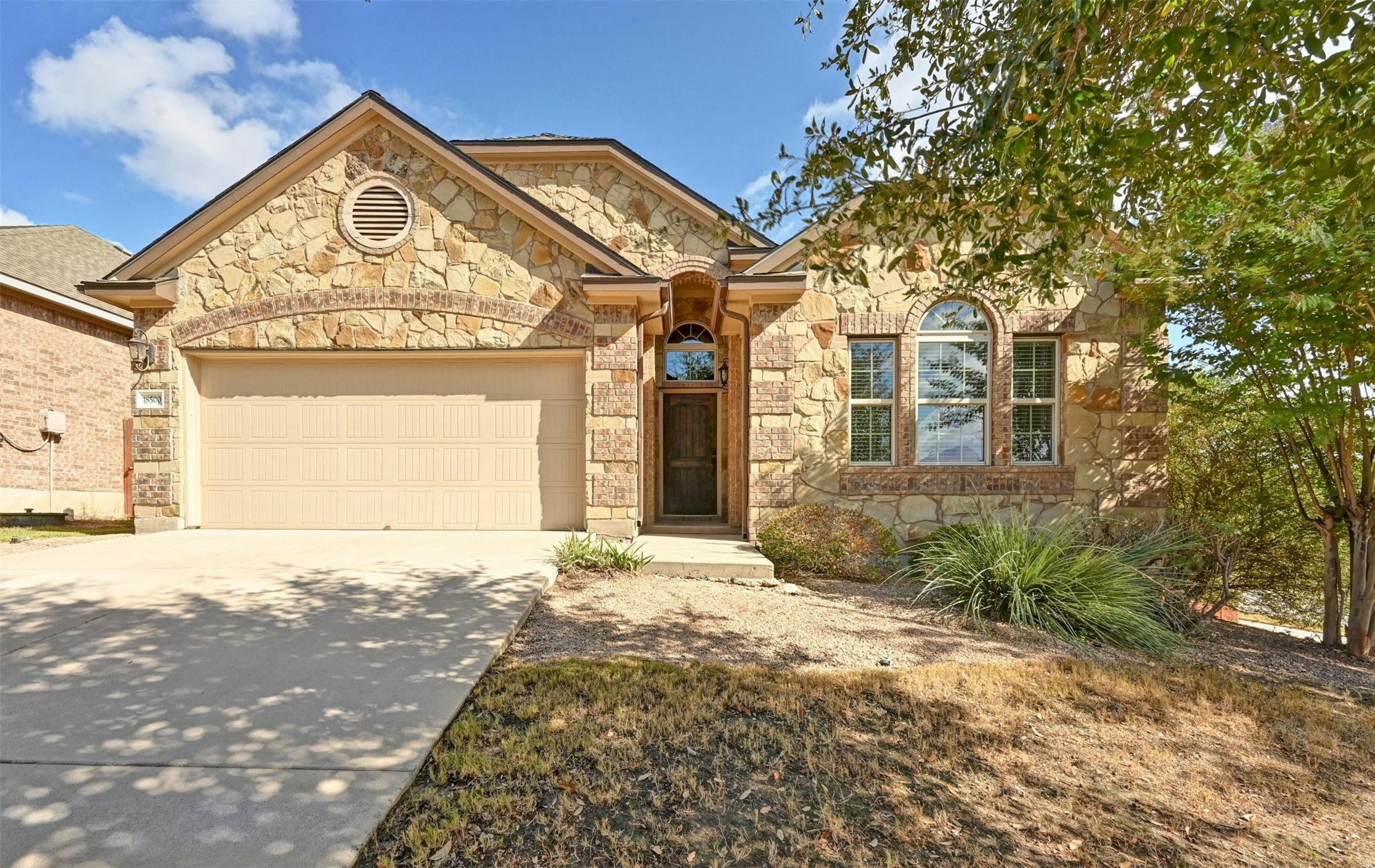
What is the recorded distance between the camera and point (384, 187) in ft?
23.9

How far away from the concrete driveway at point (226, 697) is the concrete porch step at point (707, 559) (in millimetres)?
1304

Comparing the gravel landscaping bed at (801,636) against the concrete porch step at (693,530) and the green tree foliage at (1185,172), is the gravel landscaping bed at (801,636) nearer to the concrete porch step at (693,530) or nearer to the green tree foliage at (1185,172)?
the green tree foliage at (1185,172)

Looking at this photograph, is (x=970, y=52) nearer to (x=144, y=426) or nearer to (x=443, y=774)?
(x=443, y=774)

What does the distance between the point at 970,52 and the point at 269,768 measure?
4.93 meters

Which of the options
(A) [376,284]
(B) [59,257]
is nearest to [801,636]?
(A) [376,284]

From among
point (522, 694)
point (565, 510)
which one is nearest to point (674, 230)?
point (565, 510)

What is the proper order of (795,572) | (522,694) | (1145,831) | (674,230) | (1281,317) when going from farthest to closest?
(674,230), (795,572), (1281,317), (522,694), (1145,831)

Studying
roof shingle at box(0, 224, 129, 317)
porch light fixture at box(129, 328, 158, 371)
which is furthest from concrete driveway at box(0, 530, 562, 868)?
roof shingle at box(0, 224, 129, 317)

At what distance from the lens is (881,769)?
248 centimetres

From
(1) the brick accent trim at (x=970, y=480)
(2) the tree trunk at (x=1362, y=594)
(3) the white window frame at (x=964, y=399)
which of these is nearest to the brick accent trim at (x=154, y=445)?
(1) the brick accent trim at (x=970, y=480)

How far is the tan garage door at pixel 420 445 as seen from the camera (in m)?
7.55

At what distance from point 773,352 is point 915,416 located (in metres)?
2.04

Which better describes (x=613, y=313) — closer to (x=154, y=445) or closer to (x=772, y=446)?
(x=772, y=446)

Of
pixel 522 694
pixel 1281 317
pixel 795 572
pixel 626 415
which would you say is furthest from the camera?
pixel 626 415
